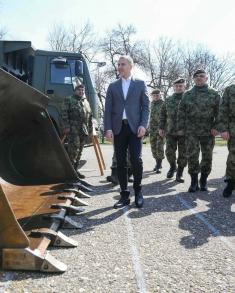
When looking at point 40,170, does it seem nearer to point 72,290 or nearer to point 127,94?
point 127,94

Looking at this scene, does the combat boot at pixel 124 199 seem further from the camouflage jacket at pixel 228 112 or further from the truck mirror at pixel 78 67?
the truck mirror at pixel 78 67

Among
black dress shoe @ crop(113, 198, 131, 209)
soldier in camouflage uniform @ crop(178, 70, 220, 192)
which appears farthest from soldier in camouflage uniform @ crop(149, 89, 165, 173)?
black dress shoe @ crop(113, 198, 131, 209)

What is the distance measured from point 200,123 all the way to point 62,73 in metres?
4.03

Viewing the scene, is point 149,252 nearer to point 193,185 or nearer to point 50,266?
point 50,266

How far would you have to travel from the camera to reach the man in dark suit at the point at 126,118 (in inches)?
209

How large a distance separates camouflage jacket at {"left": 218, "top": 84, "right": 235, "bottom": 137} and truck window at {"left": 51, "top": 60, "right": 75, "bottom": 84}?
4274mm

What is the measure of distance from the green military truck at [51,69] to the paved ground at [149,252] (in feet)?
13.7

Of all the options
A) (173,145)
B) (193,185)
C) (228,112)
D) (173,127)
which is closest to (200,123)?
(228,112)

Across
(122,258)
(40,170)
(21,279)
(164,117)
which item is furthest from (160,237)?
(164,117)

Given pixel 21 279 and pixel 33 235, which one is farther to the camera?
pixel 33 235

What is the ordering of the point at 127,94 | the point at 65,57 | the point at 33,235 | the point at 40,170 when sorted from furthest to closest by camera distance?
the point at 65,57, the point at 40,170, the point at 127,94, the point at 33,235

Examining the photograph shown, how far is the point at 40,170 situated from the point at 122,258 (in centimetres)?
287

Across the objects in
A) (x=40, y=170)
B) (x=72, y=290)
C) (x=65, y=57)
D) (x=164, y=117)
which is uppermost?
(x=65, y=57)

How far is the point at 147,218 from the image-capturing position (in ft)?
15.4
